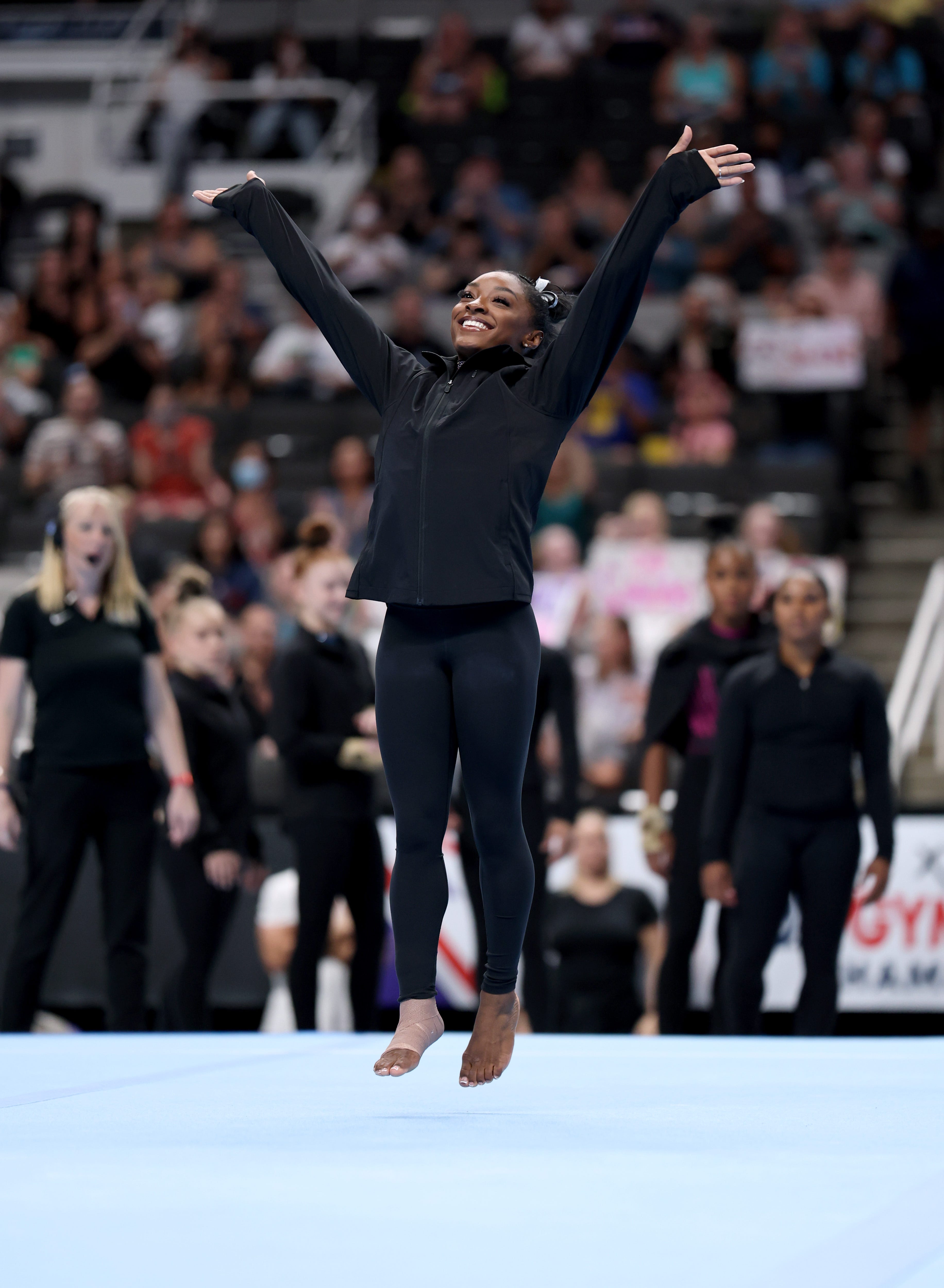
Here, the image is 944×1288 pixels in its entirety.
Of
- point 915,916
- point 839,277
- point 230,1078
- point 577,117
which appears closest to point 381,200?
point 577,117

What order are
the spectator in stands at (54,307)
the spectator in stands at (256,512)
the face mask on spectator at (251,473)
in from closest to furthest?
1. the spectator in stands at (256,512)
2. the face mask on spectator at (251,473)
3. the spectator in stands at (54,307)

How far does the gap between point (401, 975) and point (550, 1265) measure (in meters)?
1.39

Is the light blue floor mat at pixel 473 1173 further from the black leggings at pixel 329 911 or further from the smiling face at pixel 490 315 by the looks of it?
the black leggings at pixel 329 911

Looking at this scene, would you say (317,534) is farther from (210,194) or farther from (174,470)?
(174,470)

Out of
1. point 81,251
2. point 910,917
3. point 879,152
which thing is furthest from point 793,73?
point 910,917

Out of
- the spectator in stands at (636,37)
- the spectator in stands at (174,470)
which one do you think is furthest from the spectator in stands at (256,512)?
the spectator in stands at (636,37)

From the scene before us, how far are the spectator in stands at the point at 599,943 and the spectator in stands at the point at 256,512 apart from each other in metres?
2.73

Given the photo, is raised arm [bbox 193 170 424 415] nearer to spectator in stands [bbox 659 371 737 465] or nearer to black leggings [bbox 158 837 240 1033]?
black leggings [bbox 158 837 240 1033]

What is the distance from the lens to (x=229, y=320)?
10.7m

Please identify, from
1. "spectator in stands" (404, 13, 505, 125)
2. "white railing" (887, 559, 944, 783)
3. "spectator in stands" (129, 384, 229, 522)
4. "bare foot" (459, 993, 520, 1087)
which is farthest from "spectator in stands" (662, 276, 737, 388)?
"bare foot" (459, 993, 520, 1087)

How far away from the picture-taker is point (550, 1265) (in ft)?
6.32

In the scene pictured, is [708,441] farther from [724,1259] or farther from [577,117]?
[724,1259]

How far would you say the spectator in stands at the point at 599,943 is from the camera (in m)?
6.21

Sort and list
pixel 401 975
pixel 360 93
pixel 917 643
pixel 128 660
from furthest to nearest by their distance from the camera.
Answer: pixel 360 93 → pixel 917 643 → pixel 128 660 → pixel 401 975
